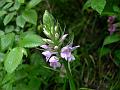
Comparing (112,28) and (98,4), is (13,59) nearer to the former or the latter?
(98,4)

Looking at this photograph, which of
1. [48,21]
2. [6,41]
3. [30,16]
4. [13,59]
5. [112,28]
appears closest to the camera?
[48,21]

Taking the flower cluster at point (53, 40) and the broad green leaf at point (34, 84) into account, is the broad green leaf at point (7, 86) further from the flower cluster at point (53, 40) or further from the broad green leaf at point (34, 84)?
the flower cluster at point (53, 40)

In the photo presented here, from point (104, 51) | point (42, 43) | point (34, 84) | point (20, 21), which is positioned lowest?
point (34, 84)

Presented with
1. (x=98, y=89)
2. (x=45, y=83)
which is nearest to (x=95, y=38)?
(x=98, y=89)

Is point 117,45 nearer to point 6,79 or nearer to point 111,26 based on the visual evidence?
point 111,26

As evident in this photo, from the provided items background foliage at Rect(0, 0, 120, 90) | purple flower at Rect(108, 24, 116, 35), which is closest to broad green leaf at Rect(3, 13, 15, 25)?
background foliage at Rect(0, 0, 120, 90)

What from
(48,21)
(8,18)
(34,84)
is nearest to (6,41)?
(8,18)
